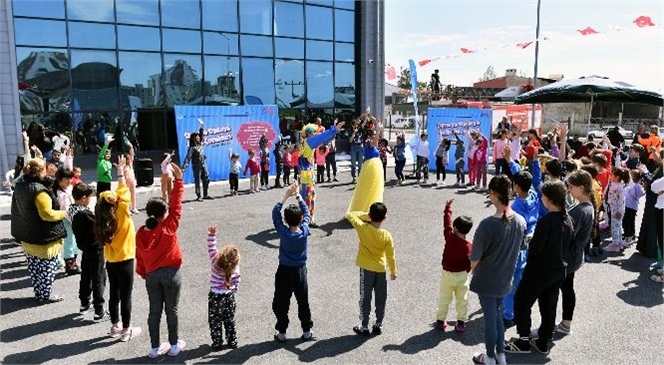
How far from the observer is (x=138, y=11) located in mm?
18422

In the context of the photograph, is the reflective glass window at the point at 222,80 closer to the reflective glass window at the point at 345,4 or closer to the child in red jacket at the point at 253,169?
the reflective glass window at the point at 345,4

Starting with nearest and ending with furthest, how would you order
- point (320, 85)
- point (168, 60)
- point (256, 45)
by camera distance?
1. point (168, 60)
2. point (256, 45)
3. point (320, 85)

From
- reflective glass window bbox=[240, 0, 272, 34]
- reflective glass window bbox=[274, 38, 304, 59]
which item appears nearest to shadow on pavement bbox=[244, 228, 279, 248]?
reflective glass window bbox=[240, 0, 272, 34]

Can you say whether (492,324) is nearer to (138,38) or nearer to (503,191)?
(503,191)

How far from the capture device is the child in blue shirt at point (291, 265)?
5.02m

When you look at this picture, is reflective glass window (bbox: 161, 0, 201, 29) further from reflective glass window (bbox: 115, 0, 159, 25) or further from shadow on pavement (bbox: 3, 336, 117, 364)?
shadow on pavement (bbox: 3, 336, 117, 364)

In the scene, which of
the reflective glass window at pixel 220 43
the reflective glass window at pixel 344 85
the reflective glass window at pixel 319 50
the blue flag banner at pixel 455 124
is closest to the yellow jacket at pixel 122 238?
the blue flag banner at pixel 455 124

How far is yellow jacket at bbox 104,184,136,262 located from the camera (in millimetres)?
5105

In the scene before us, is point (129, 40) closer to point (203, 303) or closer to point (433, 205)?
point (433, 205)

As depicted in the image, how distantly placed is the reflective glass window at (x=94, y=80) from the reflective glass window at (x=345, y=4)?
10.2 m

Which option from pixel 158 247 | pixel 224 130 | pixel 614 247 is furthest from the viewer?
pixel 224 130

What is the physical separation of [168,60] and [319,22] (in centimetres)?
718

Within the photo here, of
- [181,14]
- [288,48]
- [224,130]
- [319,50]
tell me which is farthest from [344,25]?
[224,130]

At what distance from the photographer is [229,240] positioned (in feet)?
30.0
